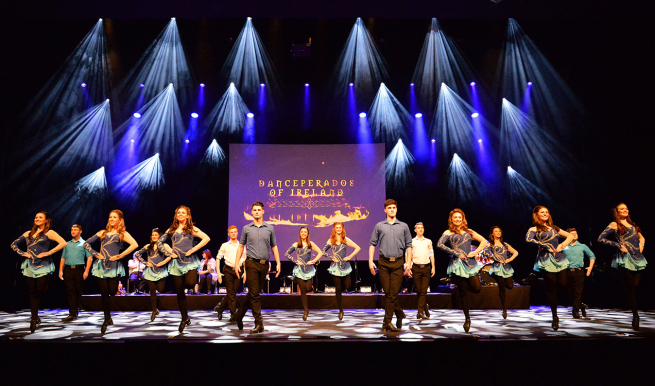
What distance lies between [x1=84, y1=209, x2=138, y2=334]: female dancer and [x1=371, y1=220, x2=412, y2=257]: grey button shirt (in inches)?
131

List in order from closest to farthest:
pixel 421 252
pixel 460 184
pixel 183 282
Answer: pixel 183 282 < pixel 421 252 < pixel 460 184

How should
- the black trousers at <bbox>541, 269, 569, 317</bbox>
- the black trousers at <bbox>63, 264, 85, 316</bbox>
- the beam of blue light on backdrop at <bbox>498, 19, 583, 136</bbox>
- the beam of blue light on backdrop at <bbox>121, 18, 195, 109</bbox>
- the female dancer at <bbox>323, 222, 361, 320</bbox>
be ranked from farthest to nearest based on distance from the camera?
the beam of blue light on backdrop at <bbox>121, 18, 195, 109</bbox>, the beam of blue light on backdrop at <bbox>498, 19, 583, 136</bbox>, the female dancer at <bbox>323, 222, 361, 320</bbox>, the black trousers at <bbox>63, 264, 85, 316</bbox>, the black trousers at <bbox>541, 269, 569, 317</bbox>

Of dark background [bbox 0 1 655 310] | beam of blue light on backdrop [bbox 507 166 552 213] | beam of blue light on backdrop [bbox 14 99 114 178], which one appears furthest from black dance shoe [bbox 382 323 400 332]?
beam of blue light on backdrop [bbox 14 99 114 178]

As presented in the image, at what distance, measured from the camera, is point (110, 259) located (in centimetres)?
551

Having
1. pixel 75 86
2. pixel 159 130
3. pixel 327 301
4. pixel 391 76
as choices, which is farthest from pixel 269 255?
pixel 75 86

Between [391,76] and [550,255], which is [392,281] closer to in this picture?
[550,255]

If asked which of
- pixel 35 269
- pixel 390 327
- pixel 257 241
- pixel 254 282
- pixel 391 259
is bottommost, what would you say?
pixel 390 327

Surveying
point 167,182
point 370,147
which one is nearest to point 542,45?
point 370,147

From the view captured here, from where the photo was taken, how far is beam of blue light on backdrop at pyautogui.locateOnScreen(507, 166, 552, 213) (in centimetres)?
1191

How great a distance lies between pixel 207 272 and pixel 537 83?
1029 centimetres

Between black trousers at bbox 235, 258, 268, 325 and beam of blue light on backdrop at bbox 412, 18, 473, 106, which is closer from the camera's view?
black trousers at bbox 235, 258, 268, 325

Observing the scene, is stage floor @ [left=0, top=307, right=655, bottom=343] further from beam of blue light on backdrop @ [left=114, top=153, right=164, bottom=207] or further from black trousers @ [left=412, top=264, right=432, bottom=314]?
beam of blue light on backdrop @ [left=114, top=153, right=164, bottom=207]

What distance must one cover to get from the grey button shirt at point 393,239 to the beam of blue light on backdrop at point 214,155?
24.6 feet

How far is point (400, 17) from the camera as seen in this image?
1070 cm
